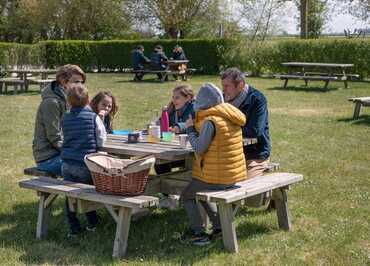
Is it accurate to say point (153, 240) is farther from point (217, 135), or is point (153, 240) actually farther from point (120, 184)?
point (217, 135)

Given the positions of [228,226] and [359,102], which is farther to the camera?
[359,102]

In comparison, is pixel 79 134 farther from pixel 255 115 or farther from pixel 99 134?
pixel 255 115

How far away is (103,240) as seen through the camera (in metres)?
5.64

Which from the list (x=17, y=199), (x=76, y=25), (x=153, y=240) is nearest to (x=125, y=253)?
(x=153, y=240)

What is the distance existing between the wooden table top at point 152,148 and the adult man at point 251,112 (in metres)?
0.13

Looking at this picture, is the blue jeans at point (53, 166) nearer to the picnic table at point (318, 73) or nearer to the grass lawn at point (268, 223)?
the grass lawn at point (268, 223)

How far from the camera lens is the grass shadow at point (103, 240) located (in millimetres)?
5117

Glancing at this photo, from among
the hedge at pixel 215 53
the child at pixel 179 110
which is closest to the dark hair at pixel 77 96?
the child at pixel 179 110

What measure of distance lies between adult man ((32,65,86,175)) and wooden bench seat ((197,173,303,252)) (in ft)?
5.86

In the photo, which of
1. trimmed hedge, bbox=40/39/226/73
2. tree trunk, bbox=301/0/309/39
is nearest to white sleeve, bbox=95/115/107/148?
trimmed hedge, bbox=40/39/226/73

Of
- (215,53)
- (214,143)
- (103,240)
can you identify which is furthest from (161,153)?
(215,53)

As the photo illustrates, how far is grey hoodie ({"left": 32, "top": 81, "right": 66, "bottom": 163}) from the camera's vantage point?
20.3ft

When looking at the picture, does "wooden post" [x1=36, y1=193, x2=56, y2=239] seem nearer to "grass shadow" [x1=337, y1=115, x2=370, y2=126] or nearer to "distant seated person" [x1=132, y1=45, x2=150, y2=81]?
"grass shadow" [x1=337, y1=115, x2=370, y2=126]

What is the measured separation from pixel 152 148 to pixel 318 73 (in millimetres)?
17401
